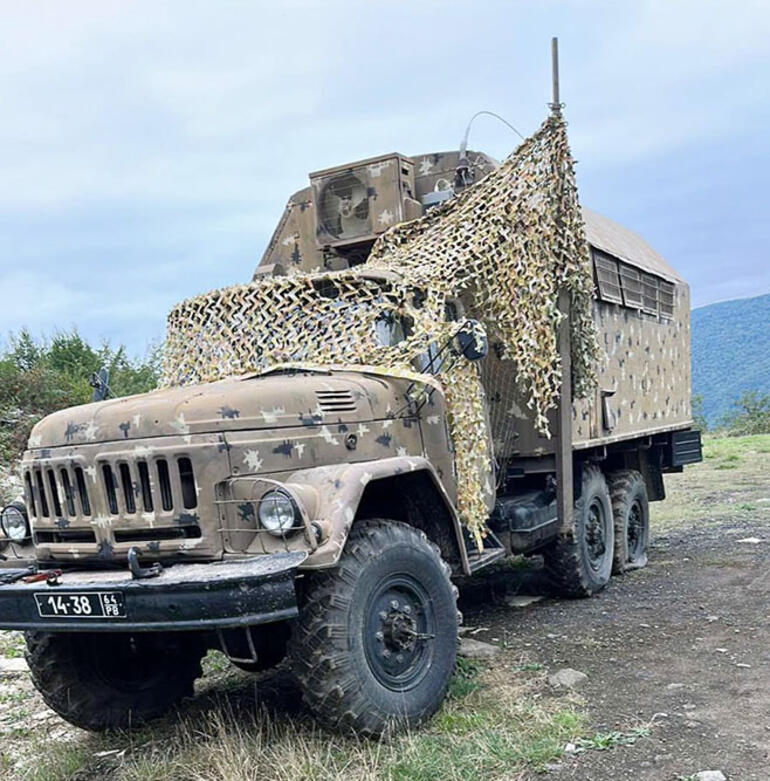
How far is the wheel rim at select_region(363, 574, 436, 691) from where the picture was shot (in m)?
4.47

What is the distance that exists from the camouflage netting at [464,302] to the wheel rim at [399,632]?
0.98 metres

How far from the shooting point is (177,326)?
20.8 feet

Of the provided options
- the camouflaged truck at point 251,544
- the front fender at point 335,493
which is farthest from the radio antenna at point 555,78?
the front fender at point 335,493

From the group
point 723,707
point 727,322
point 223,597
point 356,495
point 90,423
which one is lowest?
point 723,707

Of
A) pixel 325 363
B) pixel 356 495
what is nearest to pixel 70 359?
pixel 325 363

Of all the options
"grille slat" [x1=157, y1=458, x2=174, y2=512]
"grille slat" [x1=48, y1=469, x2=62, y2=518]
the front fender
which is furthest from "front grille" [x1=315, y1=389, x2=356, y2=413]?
"grille slat" [x1=48, y1=469, x2=62, y2=518]

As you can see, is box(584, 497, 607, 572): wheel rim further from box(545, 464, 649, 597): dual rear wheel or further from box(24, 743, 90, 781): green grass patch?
box(24, 743, 90, 781): green grass patch

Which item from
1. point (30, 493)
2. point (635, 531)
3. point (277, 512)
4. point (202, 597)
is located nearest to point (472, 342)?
point (277, 512)

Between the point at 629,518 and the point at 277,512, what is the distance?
220 inches

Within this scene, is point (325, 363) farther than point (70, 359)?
No

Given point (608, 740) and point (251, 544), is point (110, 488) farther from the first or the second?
point (608, 740)

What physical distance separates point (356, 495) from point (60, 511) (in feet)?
4.92

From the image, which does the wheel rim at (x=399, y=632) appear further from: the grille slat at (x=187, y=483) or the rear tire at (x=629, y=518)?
the rear tire at (x=629, y=518)

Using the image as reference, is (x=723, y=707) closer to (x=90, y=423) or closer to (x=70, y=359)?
(x=90, y=423)
